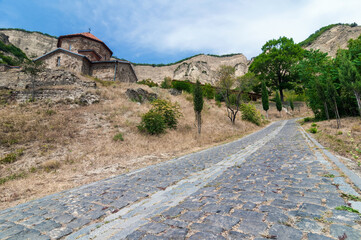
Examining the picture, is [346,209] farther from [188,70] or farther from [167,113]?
[188,70]

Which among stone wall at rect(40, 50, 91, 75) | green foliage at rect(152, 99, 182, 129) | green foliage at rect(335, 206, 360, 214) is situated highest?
stone wall at rect(40, 50, 91, 75)

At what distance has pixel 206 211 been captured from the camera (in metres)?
2.32

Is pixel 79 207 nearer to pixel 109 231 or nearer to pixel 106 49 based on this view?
pixel 109 231

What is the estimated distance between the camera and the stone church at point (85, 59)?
25094mm

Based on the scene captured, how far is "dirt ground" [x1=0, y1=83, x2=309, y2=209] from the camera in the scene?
231 inches

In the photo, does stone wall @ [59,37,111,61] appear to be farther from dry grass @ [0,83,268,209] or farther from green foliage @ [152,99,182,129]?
green foliage @ [152,99,182,129]

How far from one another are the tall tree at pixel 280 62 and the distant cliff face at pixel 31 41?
71223mm

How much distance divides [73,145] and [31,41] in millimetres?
76400

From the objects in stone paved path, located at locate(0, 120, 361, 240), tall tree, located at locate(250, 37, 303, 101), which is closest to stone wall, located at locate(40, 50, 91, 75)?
stone paved path, located at locate(0, 120, 361, 240)

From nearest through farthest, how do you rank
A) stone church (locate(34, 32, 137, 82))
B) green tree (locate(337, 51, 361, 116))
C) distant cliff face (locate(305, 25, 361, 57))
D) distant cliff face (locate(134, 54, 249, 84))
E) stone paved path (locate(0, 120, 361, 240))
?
stone paved path (locate(0, 120, 361, 240)) < green tree (locate(337, 51, 361, 116)) < stone church (locate(34, 32, 137, 82)) < distant cliff face (locate(305, 25, 361, 57)) < distant cliff face (locate(134, 54, 249, 84))

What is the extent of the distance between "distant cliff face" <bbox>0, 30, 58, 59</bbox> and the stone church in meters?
42.9

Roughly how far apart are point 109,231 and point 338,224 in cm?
259

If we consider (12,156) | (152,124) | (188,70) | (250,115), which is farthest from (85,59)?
(188,70)

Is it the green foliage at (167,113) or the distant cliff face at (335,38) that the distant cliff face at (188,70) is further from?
the green foliage at (167,113)
